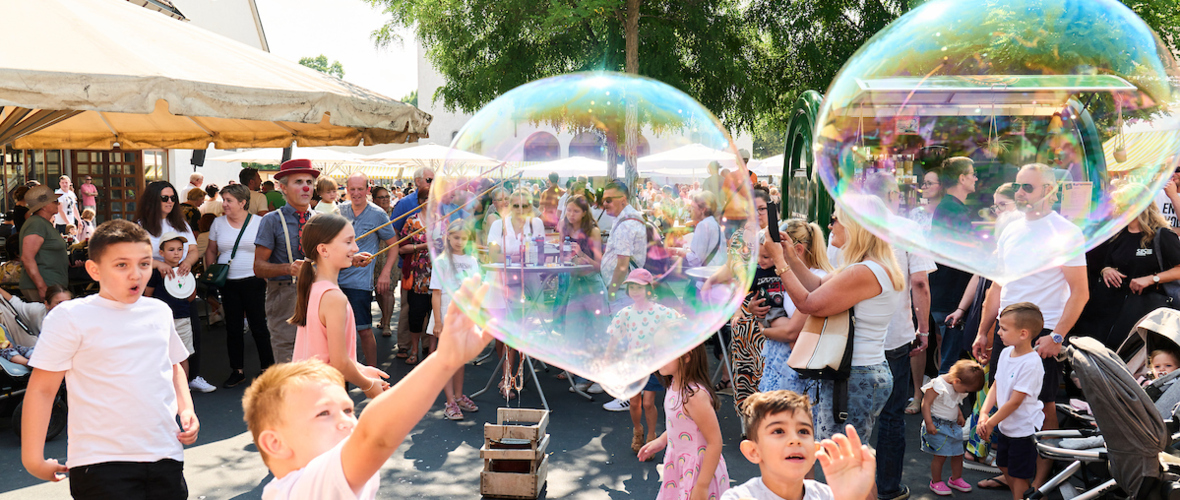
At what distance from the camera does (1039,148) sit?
8.50 ft

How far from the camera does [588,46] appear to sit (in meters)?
14.1

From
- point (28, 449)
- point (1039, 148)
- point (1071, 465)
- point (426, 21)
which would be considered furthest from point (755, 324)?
point (426, 21)

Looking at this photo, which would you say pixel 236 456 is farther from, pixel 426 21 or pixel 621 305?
pixel 426 21

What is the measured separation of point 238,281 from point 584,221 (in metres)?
5.07

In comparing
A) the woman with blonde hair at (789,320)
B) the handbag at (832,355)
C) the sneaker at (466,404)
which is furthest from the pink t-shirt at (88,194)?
the handbag at (832,355)

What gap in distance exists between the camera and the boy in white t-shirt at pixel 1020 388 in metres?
4.12

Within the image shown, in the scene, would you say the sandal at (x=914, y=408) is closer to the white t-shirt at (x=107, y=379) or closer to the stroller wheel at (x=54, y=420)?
the white t-shirt at (x=107, y=379)

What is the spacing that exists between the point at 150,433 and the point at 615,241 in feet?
5.83

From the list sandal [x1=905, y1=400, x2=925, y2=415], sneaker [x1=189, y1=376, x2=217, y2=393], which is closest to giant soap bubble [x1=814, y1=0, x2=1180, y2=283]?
sandal [x1=905, y1=400, x2=925, y2=415]

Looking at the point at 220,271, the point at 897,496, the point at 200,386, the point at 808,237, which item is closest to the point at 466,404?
the point at 200,386

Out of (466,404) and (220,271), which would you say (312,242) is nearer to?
(466,404)

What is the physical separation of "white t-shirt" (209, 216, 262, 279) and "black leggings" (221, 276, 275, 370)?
0.25ft

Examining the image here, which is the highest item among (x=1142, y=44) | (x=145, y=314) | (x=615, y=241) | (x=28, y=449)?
(x=1142, y=44)

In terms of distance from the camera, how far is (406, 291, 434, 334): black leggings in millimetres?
7068
